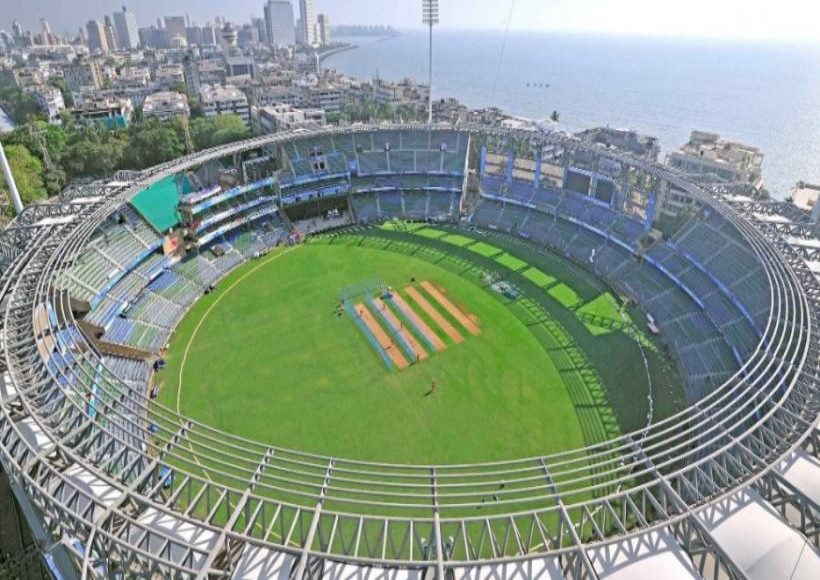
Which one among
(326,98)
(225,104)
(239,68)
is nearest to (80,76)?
(239,68)

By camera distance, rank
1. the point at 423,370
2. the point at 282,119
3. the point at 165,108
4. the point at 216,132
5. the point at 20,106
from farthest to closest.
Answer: the point at 20,106 < the point at 165,108 < the point at 282,119 < the point at 216,132 < the point at 423,370

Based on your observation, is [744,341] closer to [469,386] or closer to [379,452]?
[469,386]

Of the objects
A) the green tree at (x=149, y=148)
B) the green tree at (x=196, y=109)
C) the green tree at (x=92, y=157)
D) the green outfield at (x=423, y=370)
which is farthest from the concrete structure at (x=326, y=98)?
the green outfield at (x=423, y=370)

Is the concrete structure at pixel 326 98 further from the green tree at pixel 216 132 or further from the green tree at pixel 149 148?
the green tree at pixel 149 148

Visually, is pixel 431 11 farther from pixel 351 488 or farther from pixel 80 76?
pixel 80 76

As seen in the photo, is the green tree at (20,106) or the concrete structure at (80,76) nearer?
the green tree at (20,106)
